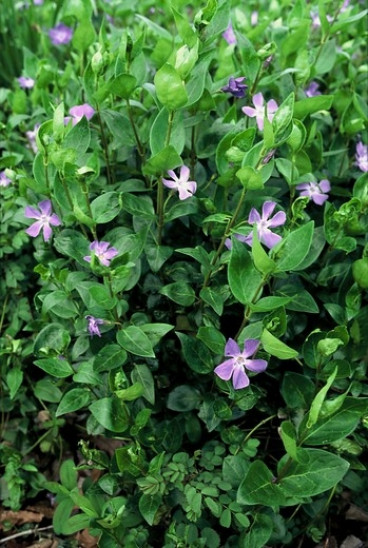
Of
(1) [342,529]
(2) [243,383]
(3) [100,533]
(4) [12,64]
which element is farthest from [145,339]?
(4) [12,64]

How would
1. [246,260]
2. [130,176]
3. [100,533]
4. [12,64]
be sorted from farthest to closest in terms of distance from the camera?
[12,64] → [130,176] → [100,533] → [246,260]

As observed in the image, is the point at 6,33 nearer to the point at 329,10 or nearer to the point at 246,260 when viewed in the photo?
the point at 329,10

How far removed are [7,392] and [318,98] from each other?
3.83 feet

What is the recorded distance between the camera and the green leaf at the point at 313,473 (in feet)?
3.79

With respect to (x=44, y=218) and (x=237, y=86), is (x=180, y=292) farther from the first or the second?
(x=237, y=86)

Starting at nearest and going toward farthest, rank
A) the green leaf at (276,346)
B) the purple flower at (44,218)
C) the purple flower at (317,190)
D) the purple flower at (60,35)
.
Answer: the green leaf at (276,346), the purple flower at (44,218), the purple flower at (317,190), the purple flower at (60,35)

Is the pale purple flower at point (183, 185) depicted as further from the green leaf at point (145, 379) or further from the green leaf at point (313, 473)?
the green leaf at point (313, 473)

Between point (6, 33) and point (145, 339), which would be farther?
point (6, 33)

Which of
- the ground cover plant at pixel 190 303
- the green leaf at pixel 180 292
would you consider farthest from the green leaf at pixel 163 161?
the green leaf at pixel 180 292

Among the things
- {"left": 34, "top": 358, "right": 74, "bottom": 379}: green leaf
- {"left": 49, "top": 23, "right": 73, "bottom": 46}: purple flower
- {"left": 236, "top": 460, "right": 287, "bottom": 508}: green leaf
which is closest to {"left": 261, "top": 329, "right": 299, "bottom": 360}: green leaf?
{"left": 236, "top": 460, "right": 287, "bottom": 508}: green leaf

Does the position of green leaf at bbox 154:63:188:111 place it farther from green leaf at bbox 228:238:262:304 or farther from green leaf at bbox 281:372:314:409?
green leaf at bbox 281:372:314:409

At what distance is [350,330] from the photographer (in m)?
1.45

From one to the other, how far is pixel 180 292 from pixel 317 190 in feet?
1.56

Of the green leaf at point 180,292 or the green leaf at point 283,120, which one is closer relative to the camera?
the green leaf at point 283,120
